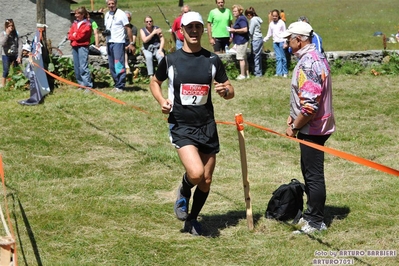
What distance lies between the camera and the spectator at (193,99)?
242 inches

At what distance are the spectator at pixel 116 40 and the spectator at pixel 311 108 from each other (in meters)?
7.64

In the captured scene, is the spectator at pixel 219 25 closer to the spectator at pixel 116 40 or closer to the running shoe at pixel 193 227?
the spectator at pixel 116 40

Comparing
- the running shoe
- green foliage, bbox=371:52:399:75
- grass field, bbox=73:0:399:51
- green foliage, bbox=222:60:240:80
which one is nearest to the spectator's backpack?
the running shoe

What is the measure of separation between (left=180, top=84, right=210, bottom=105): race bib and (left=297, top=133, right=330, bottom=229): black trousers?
3.23 feet

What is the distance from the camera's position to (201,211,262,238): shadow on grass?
22.1ft

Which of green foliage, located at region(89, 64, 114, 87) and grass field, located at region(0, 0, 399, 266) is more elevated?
green foliage, located at region(89, 64, 114, 87)

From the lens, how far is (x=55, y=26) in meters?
24.5

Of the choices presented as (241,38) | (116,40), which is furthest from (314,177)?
(241,38)

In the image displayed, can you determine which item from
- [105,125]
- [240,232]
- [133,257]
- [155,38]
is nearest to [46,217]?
[133,257]

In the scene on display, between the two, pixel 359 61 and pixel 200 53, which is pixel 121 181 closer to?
pixel 200 53

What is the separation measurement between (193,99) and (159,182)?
2633 millimetres

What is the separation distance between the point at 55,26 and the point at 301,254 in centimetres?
1992

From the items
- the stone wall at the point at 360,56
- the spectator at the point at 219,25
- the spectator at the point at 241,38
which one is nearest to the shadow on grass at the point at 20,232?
the spectator at the point at 241,38

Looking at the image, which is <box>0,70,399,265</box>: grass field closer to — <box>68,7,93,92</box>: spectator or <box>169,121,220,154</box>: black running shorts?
<box>68,7,93,92</box>: spectator
